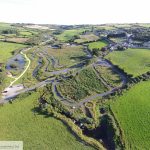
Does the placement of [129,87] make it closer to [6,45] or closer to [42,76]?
[42,76]

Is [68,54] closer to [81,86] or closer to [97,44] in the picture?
[97,44]

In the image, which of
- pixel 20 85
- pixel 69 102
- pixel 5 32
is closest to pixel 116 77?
pixel 69 102

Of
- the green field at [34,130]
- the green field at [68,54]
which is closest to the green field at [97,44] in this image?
the green field at [68,54]

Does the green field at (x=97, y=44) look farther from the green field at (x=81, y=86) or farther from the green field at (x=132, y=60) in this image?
the green field at (x=81, y=86)

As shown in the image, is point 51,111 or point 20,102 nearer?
point 51,111

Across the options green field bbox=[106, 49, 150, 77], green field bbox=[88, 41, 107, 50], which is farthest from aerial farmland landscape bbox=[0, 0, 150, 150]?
green field bbox=[88, 41, 107, 50]

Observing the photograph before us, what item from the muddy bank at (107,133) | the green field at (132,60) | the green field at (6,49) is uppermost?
the muddy bank at (107,133)

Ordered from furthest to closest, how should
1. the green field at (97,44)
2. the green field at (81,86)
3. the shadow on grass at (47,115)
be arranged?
the green field at (97,44)
the green field at (81,86)
the shadow on grass at (47,115)

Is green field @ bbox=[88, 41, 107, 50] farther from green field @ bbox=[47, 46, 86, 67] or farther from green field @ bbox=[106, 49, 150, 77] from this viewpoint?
green field @ bbox=[106, 49, 150, 77]
